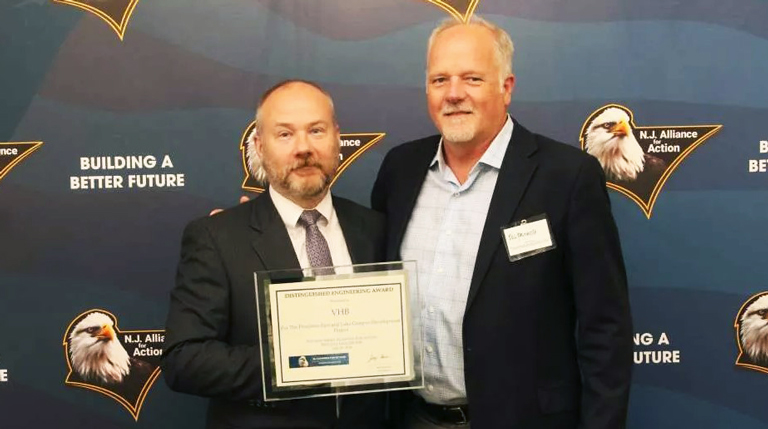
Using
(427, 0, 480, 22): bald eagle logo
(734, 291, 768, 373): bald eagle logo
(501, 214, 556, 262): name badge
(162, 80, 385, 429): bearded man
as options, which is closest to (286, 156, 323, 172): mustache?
(162, 80, 385, 429): bearded man

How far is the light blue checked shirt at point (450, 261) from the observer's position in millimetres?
1676

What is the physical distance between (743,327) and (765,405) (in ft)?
1.02

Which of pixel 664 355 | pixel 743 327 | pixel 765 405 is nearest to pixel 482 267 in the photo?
pixel 664 355

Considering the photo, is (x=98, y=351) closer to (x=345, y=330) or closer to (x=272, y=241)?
(x=272, y=241)

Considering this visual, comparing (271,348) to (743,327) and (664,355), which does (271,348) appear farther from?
(743,327)

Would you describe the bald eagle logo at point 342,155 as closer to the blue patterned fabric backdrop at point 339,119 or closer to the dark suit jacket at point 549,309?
the blue patterned fabric backdrop at point 339,119

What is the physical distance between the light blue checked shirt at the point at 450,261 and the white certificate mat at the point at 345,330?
0.19 m

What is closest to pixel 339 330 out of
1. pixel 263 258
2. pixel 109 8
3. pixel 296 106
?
pixel 263 258

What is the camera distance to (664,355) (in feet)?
7.79

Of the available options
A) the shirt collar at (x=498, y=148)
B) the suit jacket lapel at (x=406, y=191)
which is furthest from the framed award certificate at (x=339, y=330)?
the shirt collar at (x=498, y=148)

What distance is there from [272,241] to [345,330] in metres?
0.32

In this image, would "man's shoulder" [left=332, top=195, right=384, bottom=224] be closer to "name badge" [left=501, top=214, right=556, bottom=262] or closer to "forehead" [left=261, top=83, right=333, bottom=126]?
"forehead" [left=261, top=83, right=333, bottom=126]

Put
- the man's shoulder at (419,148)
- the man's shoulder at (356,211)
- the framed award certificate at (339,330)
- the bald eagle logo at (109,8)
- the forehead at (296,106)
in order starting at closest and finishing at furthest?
the framed award certificate at (339,330), the forehead at (296,106), the man's shoulder at (356,211), the man's shoulder at (419,148), the bald eagle logo at (109,8)

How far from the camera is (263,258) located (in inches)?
65.0
